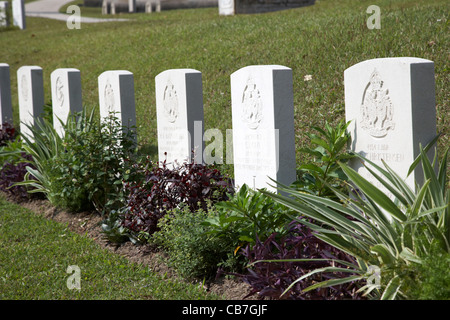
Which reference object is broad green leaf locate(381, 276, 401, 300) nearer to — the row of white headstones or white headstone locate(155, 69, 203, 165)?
the row of white headstones

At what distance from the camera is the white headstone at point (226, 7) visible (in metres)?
16.4

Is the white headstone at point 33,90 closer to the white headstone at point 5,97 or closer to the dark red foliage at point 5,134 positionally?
the dark red foliage at point 5,134

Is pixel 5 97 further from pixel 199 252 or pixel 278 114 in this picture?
pixel 199 252

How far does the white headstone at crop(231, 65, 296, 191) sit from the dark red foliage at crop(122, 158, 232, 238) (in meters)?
0.30

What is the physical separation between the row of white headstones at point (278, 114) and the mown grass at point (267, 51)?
63.3 inches

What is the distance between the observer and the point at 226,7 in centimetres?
1673

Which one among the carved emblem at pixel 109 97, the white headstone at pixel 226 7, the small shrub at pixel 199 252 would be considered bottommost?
the small shrub at pixel 199 252

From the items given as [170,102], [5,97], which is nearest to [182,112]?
[170,102]

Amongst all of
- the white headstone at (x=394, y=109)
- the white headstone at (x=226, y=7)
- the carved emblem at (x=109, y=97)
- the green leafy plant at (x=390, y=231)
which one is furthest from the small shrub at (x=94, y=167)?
the white headstone at (x=226, y=7)

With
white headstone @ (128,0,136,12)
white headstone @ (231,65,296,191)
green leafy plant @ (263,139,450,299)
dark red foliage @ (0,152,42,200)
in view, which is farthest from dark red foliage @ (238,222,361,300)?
white headstone @ (128,0,136,12)

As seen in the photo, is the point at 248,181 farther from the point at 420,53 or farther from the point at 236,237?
the point at 420,53

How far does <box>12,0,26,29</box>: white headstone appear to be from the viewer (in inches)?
896

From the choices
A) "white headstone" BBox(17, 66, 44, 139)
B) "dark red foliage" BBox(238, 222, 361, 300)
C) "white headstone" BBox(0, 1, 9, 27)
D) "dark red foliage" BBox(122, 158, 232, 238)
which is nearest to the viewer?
"dark red foliage" BBox(238, 222, 361, 300)

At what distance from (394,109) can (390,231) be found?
3.59ft
